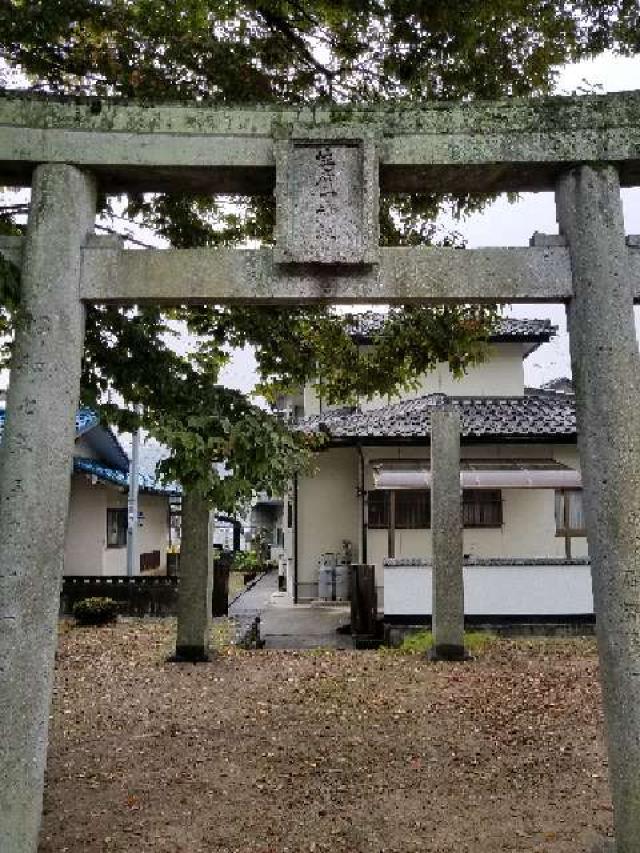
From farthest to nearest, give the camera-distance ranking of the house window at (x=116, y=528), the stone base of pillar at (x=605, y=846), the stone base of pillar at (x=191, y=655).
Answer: the house window at (x=116, y=528) → the stone base of pillar at (x=191, y=655) → the stone base of pillar at (x=605, y=846)

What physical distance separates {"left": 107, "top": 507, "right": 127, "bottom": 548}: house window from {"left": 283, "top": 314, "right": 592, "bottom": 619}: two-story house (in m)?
5.66

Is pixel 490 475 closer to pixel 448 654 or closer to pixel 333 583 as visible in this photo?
pixel 333 583

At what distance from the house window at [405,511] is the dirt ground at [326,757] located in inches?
Answer: 238

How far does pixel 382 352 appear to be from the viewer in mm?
9219

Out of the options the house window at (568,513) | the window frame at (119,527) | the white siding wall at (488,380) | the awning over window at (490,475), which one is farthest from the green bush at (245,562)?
the house window at (568,513)

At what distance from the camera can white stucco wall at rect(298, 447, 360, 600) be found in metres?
18.3

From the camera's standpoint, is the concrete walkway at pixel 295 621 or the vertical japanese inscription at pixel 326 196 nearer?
the vertical japanese inscription at pixel 326 196

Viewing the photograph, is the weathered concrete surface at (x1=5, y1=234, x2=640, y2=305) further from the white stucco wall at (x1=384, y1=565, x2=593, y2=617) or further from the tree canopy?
the white stucco wall at (x1=384, y1=565, x2=593, y2=617)

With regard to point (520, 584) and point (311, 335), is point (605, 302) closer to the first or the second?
point (311, 335)

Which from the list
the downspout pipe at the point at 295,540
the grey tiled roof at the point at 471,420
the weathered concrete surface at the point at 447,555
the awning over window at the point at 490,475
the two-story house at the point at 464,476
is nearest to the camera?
the weathered concrete surface at the point at 447,555

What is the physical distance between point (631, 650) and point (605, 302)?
92.5 inches

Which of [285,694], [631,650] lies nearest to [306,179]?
[631,650]

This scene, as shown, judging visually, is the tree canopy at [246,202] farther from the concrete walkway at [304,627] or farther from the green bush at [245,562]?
the green bush at [245,562]

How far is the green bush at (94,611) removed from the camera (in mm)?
15164
